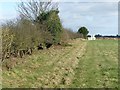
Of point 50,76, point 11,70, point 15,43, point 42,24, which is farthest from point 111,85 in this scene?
point 42,24

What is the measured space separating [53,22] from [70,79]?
28.5m

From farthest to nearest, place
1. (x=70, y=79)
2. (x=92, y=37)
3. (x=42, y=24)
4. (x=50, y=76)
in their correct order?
(x=92, y=37) < (x=42, y=24) < (x=50, y=76) < (x=70, y=79)

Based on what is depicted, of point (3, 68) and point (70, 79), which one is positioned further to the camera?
point (3, 68)

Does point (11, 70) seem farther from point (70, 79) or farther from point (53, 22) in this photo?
point (53, 22)

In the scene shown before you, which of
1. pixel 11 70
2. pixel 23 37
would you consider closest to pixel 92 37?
pixel 23 37

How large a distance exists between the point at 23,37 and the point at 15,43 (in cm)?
161

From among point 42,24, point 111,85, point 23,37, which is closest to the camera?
point 111,85

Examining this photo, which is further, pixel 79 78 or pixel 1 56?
pixel 1 56

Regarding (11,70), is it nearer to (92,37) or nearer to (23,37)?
(23,37)

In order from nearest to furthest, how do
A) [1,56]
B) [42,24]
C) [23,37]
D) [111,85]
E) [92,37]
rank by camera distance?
[111,85], [1,56], [23,37], [42,24], [92,37]

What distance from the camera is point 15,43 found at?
70.9 ft

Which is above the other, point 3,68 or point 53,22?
point 53,22

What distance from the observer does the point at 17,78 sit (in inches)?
540

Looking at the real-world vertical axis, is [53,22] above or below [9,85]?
above
